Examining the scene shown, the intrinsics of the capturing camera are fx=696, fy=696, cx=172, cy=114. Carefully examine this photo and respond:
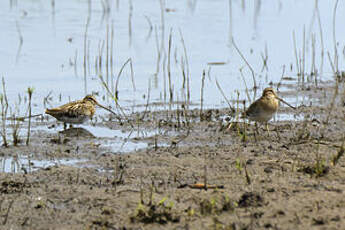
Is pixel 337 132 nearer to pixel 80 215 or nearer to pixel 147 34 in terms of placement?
pixel 80 215

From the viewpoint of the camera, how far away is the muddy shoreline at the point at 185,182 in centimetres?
554

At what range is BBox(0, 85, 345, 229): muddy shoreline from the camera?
5539mm

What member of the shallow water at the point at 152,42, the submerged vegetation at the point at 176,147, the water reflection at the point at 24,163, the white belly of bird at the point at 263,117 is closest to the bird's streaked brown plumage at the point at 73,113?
the submerged vegetation at the point at 176,147

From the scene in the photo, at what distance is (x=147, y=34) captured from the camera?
52.7ft

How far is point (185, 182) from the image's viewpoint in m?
6.61

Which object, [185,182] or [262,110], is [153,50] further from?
[185,182]

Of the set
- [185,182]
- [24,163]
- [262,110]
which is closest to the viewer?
[185,182]

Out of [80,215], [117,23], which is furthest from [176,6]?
[80,215]

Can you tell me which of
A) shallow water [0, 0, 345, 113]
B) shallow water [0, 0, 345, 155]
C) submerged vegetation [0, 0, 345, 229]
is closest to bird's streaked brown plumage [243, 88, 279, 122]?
submerged vegetation [0, 0, 345, 229]

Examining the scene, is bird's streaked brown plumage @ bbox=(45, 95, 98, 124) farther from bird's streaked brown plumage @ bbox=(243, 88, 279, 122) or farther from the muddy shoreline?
bird's streaked brown plumage @ bbox=(243, 88, 279, 122)

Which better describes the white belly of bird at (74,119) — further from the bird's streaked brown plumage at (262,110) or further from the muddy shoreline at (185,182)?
the bird's streaked brown plumage at (262,110)

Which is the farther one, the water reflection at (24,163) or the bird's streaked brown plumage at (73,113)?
the bird's streaked brown plumage at (73,113)

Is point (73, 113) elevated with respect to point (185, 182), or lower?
elevated

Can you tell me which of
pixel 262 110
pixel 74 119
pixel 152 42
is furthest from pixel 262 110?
pixel 152 42
